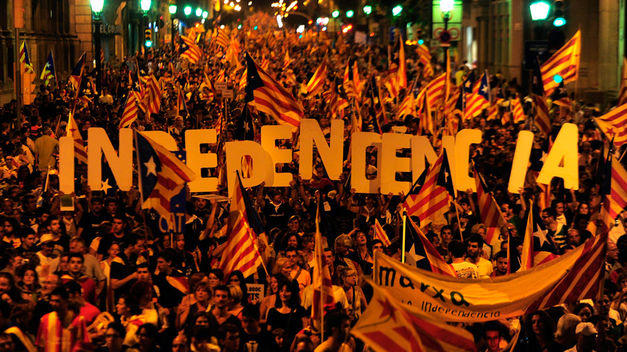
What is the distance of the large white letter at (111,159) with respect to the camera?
13.1 meters

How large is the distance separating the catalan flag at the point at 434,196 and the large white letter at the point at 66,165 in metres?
3.80

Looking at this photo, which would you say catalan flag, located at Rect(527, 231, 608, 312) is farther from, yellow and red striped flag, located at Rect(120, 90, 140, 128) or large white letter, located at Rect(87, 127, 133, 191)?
yellow and red striped flag, located at Rect(120, 90, 140, 128)

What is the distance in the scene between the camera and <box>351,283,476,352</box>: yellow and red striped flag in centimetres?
713

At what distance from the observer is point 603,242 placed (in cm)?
898

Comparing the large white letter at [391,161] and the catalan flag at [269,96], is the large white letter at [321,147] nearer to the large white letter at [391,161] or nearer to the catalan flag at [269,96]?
the large white letter at [391,161]

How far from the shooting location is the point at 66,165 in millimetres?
13070

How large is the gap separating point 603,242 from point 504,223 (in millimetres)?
3823

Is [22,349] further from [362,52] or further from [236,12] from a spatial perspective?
[236,12]

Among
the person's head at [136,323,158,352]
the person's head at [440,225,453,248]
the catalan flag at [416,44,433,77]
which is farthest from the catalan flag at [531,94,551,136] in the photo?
the catalan flag at [416,44,433,77]

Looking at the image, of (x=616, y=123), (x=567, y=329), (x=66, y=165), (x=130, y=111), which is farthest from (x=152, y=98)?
(x=567, y=329)

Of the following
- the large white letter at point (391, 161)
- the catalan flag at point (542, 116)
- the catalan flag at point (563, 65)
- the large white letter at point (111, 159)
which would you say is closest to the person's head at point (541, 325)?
the large white letter at point (391, 161)

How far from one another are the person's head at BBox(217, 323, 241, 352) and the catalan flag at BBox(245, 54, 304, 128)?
6750 millimetres

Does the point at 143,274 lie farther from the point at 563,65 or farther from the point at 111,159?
the point at 563,65

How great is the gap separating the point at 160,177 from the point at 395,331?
510 cm
